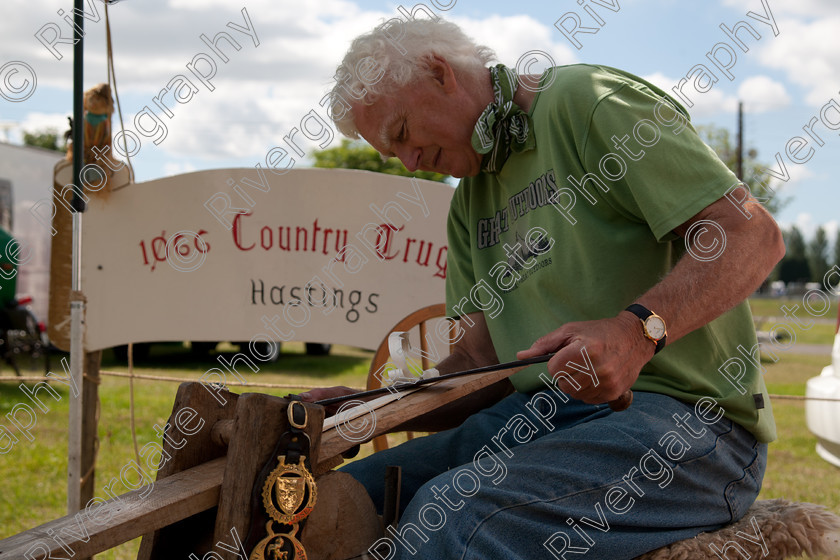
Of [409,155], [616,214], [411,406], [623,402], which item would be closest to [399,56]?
[409,155]

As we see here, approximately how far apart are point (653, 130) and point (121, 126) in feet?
8.22

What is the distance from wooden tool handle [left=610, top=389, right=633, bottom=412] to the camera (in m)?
1.39

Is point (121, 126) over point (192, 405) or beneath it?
over

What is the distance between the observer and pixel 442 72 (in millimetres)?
1760

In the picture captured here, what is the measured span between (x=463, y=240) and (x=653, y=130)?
833mm

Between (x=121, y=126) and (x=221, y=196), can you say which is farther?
(x=221, y=196)

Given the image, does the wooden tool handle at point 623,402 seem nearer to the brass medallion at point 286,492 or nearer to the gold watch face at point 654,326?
the gold watch face at point 654,326

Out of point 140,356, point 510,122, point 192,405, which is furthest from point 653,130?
point 140,356

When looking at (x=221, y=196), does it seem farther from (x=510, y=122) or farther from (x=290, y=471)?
(x=290, y=471)

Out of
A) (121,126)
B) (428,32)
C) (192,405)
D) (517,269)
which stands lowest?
(517,269)

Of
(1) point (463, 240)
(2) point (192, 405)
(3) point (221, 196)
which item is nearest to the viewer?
(2) point (192, 405)

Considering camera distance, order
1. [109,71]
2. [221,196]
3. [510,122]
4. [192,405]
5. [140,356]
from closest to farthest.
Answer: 1. [192,405]
2. [510,122]
3. [109,71]
4. [221,196]
5. [140,356]

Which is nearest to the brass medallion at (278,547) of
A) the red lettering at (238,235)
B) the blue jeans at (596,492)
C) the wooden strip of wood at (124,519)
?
the wooden strip of wood at (124,519)

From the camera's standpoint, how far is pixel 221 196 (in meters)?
3.38
